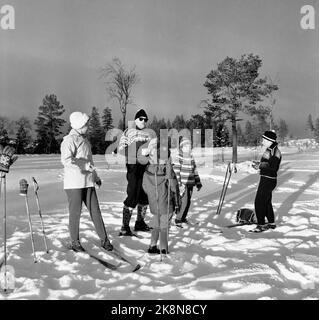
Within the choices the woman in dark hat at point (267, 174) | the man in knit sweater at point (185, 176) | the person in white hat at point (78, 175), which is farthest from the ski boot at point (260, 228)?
the person in white hat at point (78, 175)

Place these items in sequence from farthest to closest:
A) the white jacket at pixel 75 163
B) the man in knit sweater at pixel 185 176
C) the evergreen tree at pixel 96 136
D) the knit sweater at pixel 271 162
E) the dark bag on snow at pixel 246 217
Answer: the evergreen tree at pixel 96 136
the dark bag on snow at pixel 246 217
the man in knit sweater at pixel 185 176
the knit sweater at pixel 271 162
the white jacket at pixel 75 163

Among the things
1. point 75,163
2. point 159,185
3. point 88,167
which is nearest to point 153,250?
point 159,185

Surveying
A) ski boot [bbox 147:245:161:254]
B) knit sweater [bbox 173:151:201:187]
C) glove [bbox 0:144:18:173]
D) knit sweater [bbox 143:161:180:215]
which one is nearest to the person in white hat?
ski boot [bbox 147:245:161:254]

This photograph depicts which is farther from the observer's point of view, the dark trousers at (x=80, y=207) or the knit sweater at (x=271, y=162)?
the knit sweater at (x=271, y=162)

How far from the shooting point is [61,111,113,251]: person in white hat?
16.6ft

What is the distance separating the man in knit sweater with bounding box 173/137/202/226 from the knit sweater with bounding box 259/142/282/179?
1.41 meters

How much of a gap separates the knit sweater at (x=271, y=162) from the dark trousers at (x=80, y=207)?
11.4ft

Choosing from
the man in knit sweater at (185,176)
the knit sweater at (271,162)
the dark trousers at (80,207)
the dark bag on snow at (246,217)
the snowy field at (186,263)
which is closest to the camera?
the snowy field at (186,263)

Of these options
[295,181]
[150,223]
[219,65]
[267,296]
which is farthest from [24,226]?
[219,65]

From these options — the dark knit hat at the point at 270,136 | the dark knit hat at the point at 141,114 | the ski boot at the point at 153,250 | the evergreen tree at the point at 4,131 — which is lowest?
the ski boot at the point at 153,250

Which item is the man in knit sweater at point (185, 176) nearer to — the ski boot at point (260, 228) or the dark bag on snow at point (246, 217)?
the dark bag on snow at point (246, 217)

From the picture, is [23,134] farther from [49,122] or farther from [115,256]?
[115,256]

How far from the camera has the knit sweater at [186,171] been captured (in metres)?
7.36
